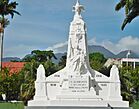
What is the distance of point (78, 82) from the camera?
2923 centimetres

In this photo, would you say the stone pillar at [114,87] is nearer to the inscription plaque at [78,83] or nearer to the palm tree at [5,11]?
the inscription plaque at [78,83]

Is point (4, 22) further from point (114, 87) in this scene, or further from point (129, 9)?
point (114, 87)

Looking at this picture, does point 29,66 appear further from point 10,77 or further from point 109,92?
point 109,92

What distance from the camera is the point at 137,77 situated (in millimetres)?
62750

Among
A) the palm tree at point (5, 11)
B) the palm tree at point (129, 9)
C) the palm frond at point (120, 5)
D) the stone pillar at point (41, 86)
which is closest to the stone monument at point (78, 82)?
the stone pillar at point (41, 86)

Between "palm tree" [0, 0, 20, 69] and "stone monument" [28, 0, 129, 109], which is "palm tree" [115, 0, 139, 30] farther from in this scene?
"palm tree" [0, 0, 20, 69]

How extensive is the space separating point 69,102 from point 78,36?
209 inches

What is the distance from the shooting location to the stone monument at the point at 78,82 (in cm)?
2878

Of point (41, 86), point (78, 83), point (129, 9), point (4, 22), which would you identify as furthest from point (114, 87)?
point (4, 22)

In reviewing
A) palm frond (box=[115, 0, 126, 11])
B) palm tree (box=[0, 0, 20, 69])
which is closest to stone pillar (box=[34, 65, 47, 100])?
palm frond (box=[115, 0, 126, 11])

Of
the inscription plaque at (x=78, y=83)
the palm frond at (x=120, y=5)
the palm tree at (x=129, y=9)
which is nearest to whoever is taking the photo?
the inscription plaque at (x=78, y=83)

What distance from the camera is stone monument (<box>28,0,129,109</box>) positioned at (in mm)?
28781

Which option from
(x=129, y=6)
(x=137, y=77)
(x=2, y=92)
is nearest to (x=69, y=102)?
(x=129, y=6)

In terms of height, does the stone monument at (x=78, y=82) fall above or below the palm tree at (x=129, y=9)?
below
